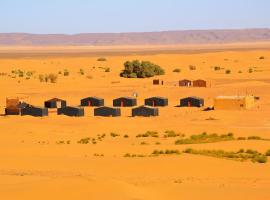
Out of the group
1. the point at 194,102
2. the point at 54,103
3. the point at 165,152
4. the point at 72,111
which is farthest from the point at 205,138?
the point at 54,103

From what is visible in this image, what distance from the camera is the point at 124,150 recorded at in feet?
111

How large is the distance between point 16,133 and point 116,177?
17.8 metres

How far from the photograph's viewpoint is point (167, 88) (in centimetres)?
7231

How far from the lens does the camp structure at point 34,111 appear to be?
52.1m

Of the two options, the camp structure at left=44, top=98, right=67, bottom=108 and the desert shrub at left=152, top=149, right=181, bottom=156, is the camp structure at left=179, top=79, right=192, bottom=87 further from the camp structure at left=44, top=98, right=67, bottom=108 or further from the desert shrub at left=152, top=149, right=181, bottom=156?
the desert shrub at left=152, top=149, right=181, bottom=156

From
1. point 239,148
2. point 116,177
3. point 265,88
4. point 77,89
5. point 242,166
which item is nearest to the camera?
point 116,177

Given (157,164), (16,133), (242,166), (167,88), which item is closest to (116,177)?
(157,164)

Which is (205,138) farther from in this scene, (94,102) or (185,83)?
(185,83)

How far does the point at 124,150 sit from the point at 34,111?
793 inches

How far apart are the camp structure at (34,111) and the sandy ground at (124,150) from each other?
3.40 ft

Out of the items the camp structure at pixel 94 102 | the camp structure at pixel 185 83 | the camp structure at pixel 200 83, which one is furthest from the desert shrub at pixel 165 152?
the camp structure at pixel 185 83

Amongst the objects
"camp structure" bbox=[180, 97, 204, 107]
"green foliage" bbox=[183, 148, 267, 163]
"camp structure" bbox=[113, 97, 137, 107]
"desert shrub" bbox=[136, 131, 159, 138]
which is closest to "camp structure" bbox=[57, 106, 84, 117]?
"camp structure" bbox=[113, 97, 137, 107]

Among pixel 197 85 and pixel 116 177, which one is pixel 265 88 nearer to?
pixel 197 85

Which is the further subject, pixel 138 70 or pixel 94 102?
pixel 138 70
